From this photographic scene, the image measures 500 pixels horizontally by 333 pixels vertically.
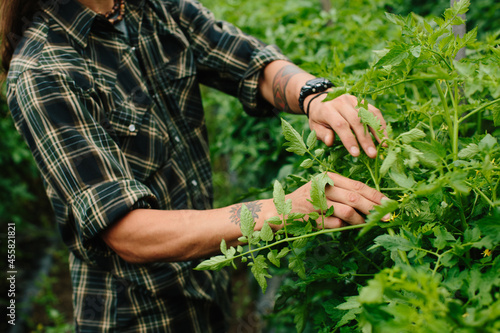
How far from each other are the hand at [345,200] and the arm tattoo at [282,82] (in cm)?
70

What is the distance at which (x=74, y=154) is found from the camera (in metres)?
1.29

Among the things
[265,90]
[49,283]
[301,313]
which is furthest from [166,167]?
[49,283]

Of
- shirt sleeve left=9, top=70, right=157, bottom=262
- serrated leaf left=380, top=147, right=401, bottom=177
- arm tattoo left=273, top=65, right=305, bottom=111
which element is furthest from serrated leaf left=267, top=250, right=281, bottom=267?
arm tattoo left=273, top=65, right=305, bottom=111

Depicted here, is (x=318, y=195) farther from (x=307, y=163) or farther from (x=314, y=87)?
(x=314, y=87)

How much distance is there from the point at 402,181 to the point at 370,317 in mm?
314

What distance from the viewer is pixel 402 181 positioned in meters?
0.81

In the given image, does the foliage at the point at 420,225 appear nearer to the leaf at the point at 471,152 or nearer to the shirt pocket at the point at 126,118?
the leaf at the point at 471,152

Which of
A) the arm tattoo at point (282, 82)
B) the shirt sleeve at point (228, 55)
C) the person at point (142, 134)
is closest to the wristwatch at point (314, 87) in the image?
the person at point (142, 134)

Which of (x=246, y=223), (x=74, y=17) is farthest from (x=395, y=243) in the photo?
(x=74, y=17)

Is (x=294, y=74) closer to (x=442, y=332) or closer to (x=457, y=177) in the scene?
(x=457, y=177)

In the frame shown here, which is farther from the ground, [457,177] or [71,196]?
[457,177]

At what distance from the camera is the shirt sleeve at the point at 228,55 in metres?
1.81

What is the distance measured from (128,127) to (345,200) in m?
0.99

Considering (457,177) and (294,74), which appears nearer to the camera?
(457,177)
